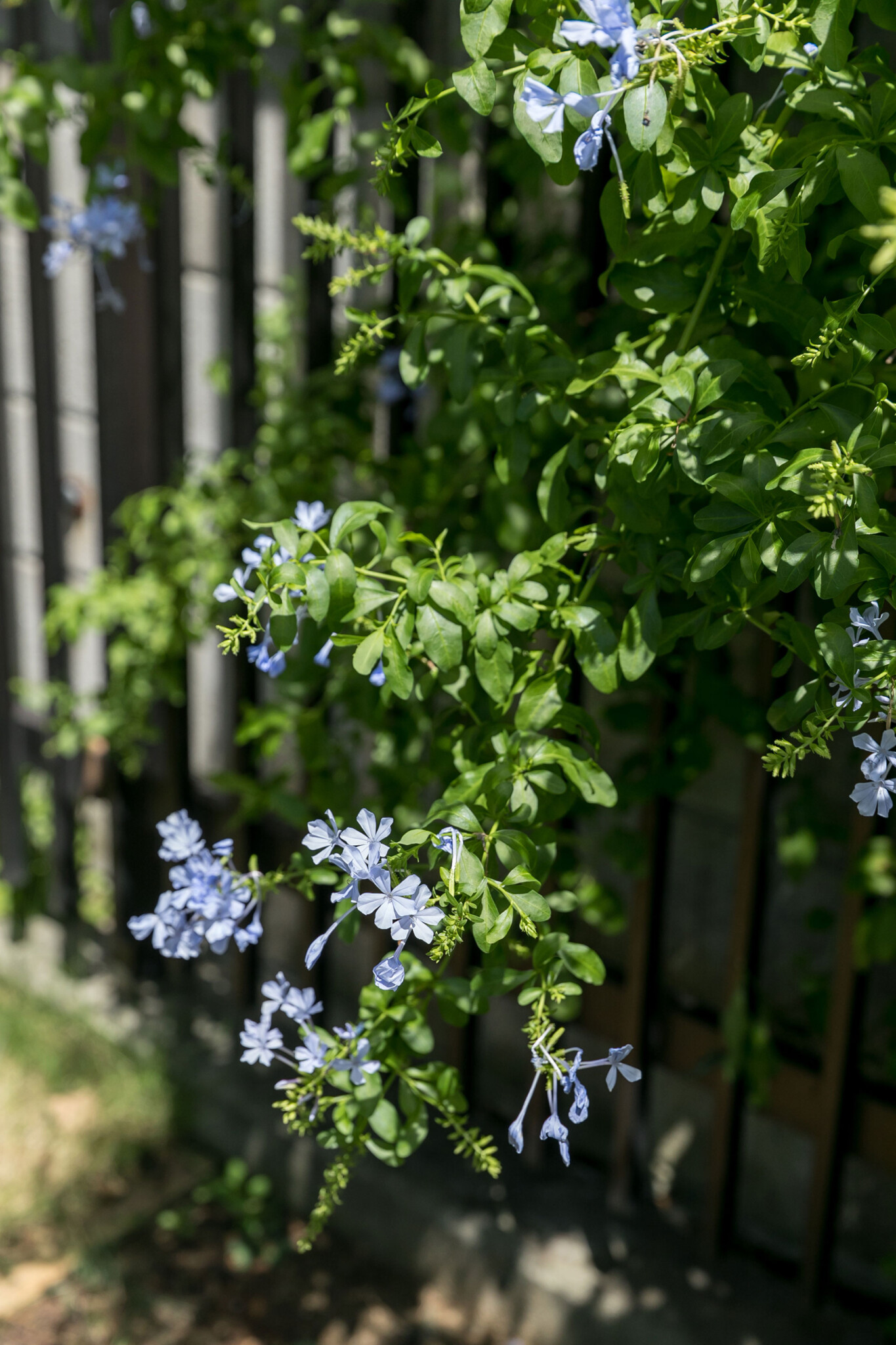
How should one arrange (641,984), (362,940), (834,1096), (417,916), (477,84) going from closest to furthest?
1. (417,916)
2. (477,84)
3. (834,1096)
4. (641,984)
5. (362,940)

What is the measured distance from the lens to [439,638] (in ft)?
3.59

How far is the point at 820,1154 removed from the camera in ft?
6.19

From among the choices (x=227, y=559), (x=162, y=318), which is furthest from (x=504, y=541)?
(x=162, y=318)

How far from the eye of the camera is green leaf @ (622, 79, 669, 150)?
911mm

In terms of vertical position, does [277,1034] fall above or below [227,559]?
below

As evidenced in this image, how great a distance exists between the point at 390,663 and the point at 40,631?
2.46 metres

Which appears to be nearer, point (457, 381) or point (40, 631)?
point (457, 381)

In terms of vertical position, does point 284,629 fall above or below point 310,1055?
above

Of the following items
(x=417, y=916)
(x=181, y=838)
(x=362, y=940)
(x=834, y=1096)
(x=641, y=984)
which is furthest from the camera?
(x=362, y=940)

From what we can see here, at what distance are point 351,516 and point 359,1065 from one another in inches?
19.0

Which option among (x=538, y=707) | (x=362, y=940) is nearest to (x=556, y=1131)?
(x=538, y=707)

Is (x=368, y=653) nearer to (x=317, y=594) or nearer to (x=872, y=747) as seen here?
(x=317, y=594)

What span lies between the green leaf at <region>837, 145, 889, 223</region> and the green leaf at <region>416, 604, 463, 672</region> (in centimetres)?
46

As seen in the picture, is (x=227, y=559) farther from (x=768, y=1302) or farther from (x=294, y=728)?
(x=768, y=1302)
